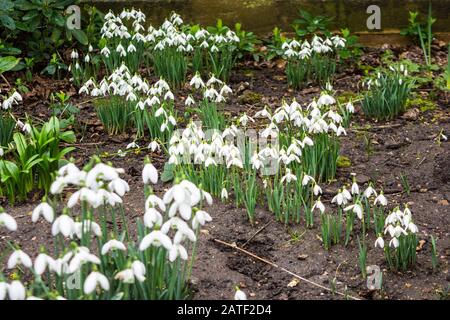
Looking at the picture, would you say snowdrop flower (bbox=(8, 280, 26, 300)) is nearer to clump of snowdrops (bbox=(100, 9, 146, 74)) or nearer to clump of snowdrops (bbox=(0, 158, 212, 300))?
clump of snowdrops (bbox=(0, 158, 212, 300))

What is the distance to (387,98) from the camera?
15.0ft

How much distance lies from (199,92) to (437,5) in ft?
7.93

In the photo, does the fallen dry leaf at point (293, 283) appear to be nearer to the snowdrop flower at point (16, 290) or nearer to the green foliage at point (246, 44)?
the snowdrop flower at point (16, 290)

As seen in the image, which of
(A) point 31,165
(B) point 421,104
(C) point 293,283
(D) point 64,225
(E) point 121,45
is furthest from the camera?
(E) point 121,45

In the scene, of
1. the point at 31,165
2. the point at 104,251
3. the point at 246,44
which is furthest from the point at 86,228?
the point at 246,44

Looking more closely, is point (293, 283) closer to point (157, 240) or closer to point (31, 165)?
point (157, 240)

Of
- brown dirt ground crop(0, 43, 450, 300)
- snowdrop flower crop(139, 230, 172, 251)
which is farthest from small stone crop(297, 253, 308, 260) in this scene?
snowdrop flower crop(139, 230, 172, 251)

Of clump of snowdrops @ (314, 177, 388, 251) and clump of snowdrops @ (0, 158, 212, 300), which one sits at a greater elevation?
clump of snowdrops @ (0, 158, 212, 300)

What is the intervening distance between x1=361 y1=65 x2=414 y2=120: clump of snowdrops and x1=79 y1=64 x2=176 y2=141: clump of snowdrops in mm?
1299

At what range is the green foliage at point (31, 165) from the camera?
3473 mm

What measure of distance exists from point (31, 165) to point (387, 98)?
2329mm

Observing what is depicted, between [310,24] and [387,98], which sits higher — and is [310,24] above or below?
above

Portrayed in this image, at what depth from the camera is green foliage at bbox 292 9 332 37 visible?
5828 mm
